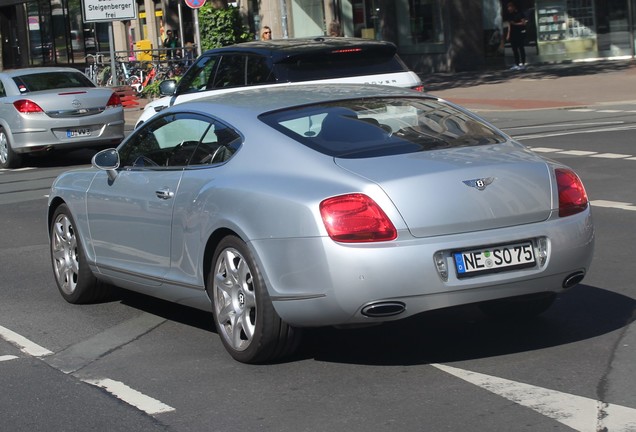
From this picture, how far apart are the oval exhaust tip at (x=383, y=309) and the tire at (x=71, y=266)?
9.73 ft

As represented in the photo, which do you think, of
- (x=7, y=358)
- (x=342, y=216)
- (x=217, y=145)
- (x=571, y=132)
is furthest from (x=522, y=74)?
(x=342, y=216)

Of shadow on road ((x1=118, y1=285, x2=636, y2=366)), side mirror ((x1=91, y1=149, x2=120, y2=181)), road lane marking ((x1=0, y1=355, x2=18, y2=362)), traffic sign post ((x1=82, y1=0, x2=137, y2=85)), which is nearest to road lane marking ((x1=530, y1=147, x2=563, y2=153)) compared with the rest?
shadow on road ((x1=118, y1=285, x2=636, y2=366))

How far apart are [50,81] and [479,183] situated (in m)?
15.0

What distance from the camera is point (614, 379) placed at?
5.82 meters

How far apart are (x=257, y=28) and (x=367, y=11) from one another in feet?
21.3

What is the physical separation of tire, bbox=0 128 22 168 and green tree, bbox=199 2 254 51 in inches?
509

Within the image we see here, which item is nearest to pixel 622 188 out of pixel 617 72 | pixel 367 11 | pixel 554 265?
pixel 554 265

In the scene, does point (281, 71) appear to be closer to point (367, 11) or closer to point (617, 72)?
point (617, 72)

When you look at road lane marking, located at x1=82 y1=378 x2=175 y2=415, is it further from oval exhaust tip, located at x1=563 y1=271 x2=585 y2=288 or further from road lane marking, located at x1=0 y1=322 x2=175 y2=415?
oval exhaust tip, located at x1=563 y1=271 x2=585 y2=288

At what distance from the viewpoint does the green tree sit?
105 feet

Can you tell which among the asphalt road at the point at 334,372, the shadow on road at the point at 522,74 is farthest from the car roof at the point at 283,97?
the shadow on road at the point at 522,74

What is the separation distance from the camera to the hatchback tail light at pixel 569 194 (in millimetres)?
6367

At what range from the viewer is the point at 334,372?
625 cm

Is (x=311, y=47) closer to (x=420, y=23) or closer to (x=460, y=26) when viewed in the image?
(x=460, y=26)
